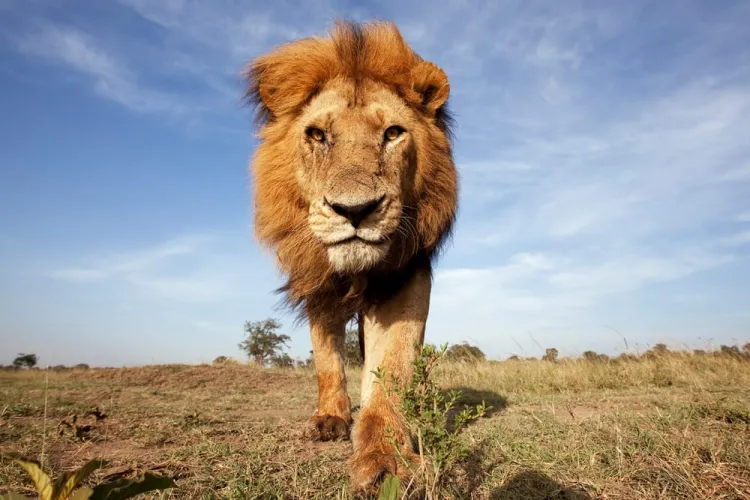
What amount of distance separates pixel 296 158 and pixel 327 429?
1777mm

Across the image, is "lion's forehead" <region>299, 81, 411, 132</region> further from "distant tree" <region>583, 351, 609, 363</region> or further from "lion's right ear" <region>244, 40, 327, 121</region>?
"distant tree" <region>583, 351, 609, 363</region>

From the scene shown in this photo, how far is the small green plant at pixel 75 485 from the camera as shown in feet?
3.17

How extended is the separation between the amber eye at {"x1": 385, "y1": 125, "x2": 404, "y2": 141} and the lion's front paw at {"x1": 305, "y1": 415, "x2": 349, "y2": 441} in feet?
6.17

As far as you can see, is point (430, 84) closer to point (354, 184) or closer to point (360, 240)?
point (354, 184)

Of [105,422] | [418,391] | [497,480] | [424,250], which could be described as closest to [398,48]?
[424,250]

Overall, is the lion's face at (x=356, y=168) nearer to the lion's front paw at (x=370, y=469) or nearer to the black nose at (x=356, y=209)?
the black nose at (x=356, y=209)

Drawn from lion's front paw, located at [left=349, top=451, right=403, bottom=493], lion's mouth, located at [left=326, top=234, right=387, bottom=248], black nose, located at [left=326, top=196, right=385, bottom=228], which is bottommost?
lion's front paw, located at [left=349, top=451, right=403, bottom=493]

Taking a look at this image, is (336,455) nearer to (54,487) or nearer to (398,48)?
(54,487)

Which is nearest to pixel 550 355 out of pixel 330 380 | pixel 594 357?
pixel 594 357

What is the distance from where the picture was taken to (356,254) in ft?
8.62

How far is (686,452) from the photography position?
2.34 m

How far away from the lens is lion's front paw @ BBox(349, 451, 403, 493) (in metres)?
2.10

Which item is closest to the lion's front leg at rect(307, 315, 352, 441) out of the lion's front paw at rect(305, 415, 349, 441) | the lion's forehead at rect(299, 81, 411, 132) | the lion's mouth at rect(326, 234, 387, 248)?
the lion's front paw at rect(305, 415, 349, 441)

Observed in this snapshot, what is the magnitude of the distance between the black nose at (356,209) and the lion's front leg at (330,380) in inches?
50.3
